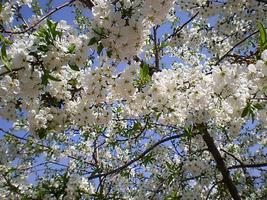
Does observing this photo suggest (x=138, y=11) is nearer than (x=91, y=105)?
Yes

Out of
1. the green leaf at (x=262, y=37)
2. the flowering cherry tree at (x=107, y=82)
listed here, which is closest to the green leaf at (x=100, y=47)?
the flowering cherry tree at (x=107, y=82)

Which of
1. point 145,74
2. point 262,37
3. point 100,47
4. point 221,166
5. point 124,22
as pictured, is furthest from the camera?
point 221,166

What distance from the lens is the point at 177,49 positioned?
10.6 m

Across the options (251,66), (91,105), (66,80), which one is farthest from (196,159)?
(251,66)

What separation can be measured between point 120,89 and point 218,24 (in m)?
5.20

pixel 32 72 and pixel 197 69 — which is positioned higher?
pixel 197 69

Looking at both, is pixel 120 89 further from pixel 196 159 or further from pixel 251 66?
pixel 196 159

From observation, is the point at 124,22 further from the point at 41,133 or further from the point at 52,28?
the point at 41,133

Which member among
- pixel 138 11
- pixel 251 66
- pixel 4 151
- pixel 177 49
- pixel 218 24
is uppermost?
pixel 177 49

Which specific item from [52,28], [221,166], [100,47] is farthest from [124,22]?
[221,166]

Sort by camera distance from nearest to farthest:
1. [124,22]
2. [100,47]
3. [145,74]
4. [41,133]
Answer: [124,22], [100,47], [145,74], [41,133]

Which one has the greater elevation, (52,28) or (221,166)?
(221,166)

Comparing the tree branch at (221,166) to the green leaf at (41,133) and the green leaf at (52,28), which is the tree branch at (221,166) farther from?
the green leaf at (52,28)

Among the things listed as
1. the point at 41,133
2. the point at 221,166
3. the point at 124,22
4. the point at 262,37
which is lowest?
the point at 262,37
